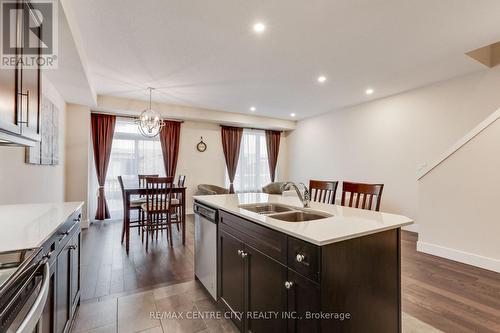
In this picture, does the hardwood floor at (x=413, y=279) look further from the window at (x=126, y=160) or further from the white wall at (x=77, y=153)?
the window at (x=126, y=160)

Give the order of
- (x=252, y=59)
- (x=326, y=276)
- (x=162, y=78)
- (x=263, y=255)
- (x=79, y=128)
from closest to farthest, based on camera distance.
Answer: (x=326, y=276) < (x=263, y=255) < (x=252, y=59) < (x=162, y=78) < (x=79, y=128)

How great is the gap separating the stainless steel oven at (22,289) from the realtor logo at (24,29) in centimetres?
97

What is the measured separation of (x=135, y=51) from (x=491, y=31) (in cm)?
400

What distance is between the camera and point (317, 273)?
107cm

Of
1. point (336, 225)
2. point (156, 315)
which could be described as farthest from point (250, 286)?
point (156, 315)

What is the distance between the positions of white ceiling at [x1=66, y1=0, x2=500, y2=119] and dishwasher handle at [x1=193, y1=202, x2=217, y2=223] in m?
1.84

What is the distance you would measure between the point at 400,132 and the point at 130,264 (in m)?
5.04

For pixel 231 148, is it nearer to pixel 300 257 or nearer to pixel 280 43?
pixel 280 43

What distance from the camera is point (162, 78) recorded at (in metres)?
3.72

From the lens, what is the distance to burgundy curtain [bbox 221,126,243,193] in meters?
6.44

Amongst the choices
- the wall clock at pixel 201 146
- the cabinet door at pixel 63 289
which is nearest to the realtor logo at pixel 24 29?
the cabinet door at pixel 63 289

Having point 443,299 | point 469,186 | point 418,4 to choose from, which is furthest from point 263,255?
point 469,186

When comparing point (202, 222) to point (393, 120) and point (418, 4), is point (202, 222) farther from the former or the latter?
point (393, 120)

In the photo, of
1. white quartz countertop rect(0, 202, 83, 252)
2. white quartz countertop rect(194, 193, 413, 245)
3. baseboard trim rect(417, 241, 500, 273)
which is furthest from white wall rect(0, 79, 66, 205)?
baseboard trim rect(417, 241, 500, 273)
